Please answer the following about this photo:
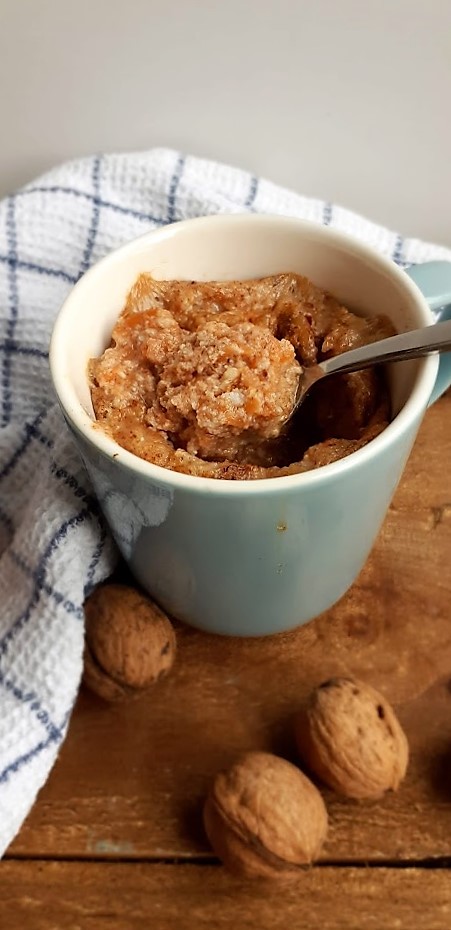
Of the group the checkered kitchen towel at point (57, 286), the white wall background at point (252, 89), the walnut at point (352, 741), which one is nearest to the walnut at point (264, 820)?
the walnut at point (352, 741)

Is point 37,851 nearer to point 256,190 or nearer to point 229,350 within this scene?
point 229,350

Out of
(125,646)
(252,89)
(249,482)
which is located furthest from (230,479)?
(252,89)

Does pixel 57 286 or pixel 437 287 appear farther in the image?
pixel 57 286

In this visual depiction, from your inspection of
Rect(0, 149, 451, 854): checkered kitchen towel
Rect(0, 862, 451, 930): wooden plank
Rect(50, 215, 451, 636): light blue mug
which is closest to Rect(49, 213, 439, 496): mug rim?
Rect(50, 215, 451, 636): light blue mug

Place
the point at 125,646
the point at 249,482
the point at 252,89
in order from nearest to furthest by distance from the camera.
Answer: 1. the point at 249,482
2. the point at 125,646
3. the point at 252,89

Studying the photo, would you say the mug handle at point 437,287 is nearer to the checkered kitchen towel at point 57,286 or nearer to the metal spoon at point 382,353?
the metal spoon at point 382,353

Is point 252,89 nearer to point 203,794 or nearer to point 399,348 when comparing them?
point 399,348

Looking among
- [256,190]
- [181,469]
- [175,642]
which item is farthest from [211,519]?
[256,190]

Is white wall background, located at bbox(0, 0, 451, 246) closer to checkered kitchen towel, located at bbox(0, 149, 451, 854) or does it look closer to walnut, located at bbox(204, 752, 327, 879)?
checkered kitchen towel, located at bbox(0, 149, 451, 854)
